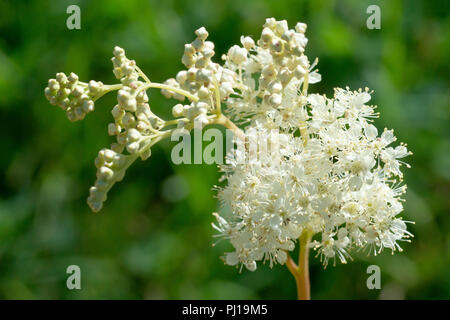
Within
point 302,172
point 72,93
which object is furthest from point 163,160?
point 302,172

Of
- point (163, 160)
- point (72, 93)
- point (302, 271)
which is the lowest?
point (302, 271)

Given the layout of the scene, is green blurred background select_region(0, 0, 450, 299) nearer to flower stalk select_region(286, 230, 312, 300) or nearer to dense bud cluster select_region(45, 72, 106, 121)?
flower stalk select_region(286, 230, 312, 300)

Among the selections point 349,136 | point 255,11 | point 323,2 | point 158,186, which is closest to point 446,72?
point 323,2

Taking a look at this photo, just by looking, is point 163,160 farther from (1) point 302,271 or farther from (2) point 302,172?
(2) point 302,172

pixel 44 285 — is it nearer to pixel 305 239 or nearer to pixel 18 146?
pixel 18 146

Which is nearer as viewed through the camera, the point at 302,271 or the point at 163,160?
the point at 302,271

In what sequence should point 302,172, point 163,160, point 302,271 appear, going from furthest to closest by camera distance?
point 163,160, point 302,271, point 302,172

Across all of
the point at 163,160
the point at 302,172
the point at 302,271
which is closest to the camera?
the point at 302,172
